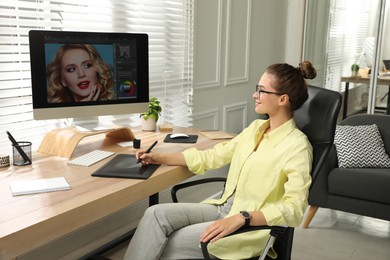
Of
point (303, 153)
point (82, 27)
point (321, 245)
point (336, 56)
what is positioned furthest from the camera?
point (336, 56)

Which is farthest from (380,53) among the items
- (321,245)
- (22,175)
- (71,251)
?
(22,175)

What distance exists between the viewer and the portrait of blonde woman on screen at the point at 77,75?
2.06m

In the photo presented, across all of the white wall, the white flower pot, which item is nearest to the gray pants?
the white flower pot

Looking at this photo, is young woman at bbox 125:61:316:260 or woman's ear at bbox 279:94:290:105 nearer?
young woman at bbox 125:61:316:260

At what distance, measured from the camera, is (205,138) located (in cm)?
250

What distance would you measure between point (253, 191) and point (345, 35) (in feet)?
11.3

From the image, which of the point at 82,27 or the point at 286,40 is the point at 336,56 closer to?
the point at 286,40

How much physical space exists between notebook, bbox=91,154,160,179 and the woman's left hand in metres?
0.38

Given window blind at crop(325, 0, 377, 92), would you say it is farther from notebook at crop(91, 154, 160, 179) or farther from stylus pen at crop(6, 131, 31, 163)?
stylus pen at crop(6, 131, 31, 163)

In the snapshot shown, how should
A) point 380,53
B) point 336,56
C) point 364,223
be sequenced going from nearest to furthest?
point 364,223 → point 380,53 → point 336,56

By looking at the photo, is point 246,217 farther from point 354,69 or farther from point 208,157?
point 354,69

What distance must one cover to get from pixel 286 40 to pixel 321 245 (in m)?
2.77

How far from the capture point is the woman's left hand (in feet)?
5.03

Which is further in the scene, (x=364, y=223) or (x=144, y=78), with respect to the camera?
(x=364, y=223)
